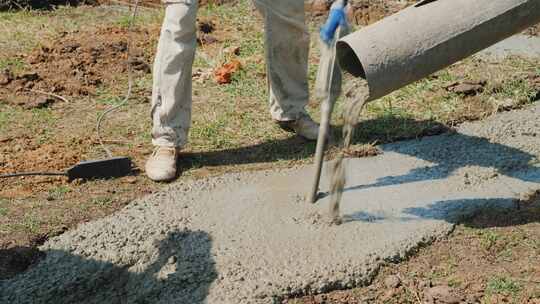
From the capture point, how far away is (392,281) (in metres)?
3.38

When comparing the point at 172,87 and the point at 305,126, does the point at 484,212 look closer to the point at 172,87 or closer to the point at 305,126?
the point at 305,126

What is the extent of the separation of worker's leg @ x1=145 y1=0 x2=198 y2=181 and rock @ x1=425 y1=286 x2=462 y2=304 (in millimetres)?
1570

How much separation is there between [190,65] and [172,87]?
151 mm

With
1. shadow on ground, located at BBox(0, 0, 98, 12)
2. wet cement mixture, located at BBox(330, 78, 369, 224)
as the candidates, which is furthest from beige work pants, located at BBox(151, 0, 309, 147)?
shadow on ground, located at BBox(0, 0, 98, 12)

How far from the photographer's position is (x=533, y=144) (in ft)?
15.0

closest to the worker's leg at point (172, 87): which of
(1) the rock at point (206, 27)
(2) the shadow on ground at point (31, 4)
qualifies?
(1) the rock at point (206, 27)

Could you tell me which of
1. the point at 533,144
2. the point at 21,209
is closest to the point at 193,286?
the point at 21,209

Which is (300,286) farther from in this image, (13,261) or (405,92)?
(405,92)

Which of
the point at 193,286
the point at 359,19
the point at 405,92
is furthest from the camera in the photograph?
the point at 359,19

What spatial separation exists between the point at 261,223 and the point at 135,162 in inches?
44.6

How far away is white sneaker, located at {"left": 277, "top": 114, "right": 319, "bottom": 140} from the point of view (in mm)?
4746

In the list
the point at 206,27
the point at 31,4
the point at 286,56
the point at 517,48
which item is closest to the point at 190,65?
the point at 286,56

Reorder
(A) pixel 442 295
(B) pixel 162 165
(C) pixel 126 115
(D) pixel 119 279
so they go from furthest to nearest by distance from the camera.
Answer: (C) pixel 126 115, (B) pixel 162 165, (D) pixel 119 279, (A) pixel 442 295

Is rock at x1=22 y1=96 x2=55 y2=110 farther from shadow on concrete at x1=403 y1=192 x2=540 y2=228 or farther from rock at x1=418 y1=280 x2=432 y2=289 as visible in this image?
rock at x1=418 y1=280 x2=432 y2=289
